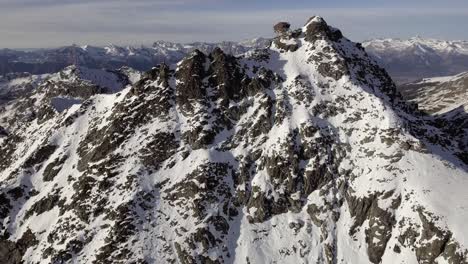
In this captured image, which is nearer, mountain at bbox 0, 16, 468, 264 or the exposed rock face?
mountain at bbox 0, 16, 468, 264

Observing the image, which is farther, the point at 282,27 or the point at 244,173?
the point at 282,27

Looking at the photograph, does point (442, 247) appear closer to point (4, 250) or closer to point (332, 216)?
point (332, 216)

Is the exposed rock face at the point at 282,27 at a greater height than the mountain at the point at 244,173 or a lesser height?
greater

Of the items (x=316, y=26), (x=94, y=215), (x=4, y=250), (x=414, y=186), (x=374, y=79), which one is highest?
(x=316, y=26)

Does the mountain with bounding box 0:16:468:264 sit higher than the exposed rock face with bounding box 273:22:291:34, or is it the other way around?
the exposed rock face with bounding box 273:22:291:34

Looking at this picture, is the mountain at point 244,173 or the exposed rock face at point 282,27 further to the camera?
the exposed rock face at point 282,27

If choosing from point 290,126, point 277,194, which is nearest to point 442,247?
point 277,194

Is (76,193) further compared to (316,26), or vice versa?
(316,26)

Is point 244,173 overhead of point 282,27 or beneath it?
beneath
